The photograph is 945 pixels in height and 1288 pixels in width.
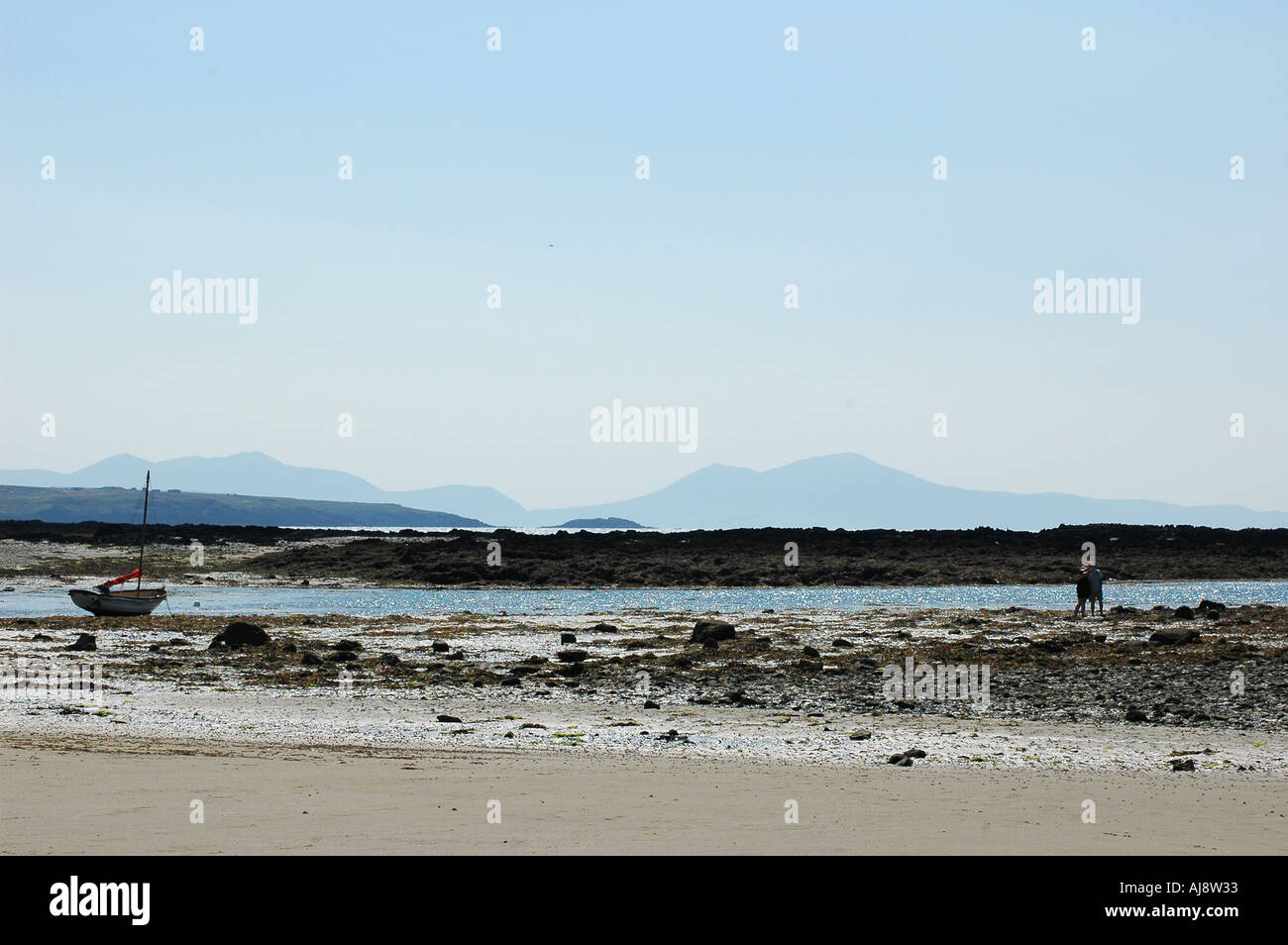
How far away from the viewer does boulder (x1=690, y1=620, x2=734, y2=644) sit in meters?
33.5

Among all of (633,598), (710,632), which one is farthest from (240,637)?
(633,598)

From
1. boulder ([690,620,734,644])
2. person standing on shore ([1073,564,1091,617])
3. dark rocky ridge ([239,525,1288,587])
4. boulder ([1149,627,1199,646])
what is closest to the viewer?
boulder ([1149,627,1199,646])

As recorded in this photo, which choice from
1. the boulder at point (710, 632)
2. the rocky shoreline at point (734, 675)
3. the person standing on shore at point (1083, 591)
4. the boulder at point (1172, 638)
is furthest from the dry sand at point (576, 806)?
the person standing on shore at point (1083, 591)

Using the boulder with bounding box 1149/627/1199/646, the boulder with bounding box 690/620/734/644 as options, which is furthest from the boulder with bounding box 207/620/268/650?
the boulder with bounding box 1149/627/1199/646

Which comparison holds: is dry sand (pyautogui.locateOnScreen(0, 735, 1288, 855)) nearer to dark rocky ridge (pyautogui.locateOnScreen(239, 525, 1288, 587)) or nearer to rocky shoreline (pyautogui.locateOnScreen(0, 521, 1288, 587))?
rocky shoreline (pyautogui.locateOnScreen(0, 521, 1288, 587))

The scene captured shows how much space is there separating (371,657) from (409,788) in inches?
677

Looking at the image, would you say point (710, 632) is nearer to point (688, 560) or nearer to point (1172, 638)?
point (1172, 638)

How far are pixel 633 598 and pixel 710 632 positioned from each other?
25.4 metres

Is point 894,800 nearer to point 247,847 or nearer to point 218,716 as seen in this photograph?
point 247,847

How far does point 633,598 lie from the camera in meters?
58.8

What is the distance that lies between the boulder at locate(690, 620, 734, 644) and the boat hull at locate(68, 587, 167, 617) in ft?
73.0

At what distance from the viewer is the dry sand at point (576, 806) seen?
10.9m

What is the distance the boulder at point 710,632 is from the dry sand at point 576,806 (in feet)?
54.3

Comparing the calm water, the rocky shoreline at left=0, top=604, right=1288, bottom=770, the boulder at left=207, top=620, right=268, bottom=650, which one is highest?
the boulder at left=207, top=620, right=268, bottom=650
